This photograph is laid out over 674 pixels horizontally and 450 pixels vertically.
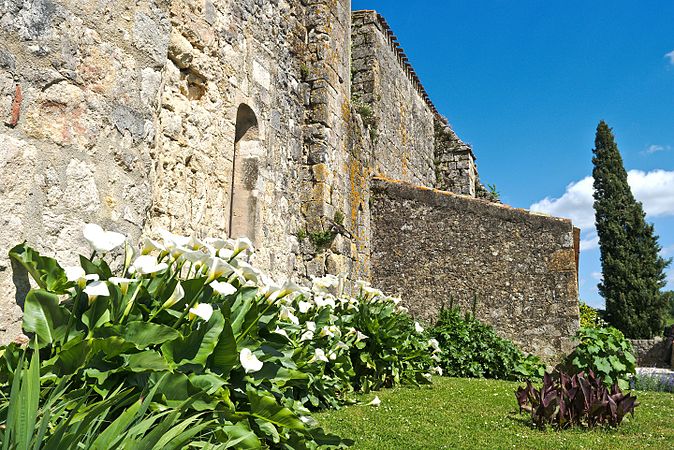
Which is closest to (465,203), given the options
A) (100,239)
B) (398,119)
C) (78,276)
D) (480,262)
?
(480,262)

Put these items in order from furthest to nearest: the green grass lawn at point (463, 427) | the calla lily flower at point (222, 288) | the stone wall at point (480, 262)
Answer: the stone wall at point (480, 262) → the green grass lawn at point (463, 427) → the calla lily flower at point (222, 288)

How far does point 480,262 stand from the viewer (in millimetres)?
9695

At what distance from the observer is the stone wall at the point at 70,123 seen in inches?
93.0

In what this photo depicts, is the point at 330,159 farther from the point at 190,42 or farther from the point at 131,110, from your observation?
the point at 131,110

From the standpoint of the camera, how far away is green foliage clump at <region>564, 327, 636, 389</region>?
19.9ft

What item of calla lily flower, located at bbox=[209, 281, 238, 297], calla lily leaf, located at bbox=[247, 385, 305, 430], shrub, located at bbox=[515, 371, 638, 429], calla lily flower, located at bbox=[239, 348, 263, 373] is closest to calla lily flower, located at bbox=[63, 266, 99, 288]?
calla lily flower, located at bbox=[209, 281, 238, 297]

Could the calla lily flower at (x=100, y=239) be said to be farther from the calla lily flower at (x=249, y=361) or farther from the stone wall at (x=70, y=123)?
the calla lily flower at (x=249, y=361)

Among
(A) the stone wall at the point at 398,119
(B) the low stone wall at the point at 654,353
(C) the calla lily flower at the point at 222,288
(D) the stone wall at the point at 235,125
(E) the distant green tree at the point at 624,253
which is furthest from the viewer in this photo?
(E) the distant green tree at the point at 624,253

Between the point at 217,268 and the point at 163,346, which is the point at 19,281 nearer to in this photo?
the point at 163,346

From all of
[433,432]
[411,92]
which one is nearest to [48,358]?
[433,432]

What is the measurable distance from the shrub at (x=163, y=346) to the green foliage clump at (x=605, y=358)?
4022 mm

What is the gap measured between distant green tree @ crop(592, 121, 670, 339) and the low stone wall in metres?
5.12

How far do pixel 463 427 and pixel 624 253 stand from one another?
60.8ft

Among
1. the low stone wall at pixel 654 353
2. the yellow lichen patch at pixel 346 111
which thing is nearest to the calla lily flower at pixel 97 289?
the yellow lichen patch at pixel 346 111
